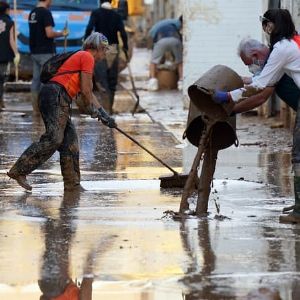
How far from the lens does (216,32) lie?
1944cm

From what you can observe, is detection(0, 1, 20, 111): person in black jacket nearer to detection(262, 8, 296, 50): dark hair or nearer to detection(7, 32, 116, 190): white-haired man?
detection(7, 32, 116, 190): white-haired man

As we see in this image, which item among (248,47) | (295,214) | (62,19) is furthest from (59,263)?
(62,19)

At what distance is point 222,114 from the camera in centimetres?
892

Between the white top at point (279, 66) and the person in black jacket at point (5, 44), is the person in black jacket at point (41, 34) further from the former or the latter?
the white top at point (279, 66)

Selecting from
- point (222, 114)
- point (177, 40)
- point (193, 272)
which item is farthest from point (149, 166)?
point (177, 40)

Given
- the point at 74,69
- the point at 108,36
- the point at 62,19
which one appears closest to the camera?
the point at 74,69

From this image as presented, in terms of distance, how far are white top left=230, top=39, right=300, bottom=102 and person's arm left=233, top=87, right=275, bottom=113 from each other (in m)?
0.05

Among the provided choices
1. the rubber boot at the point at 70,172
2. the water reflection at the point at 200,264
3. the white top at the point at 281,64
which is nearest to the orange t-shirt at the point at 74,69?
the rubber boot at the point at 70,172

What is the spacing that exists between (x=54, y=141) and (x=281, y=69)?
108 inches

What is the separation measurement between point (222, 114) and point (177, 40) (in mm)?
16897

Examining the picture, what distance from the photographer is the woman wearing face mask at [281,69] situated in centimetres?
871

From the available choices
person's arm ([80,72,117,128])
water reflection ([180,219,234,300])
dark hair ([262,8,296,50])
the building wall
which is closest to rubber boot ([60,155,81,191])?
person's arm ([80,72,117,128])

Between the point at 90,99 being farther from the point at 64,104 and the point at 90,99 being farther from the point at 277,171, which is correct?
the point at 277,171

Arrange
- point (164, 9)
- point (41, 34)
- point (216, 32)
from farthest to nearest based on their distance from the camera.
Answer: point (164, 9) → point (216, 32) → point (41, 34)
